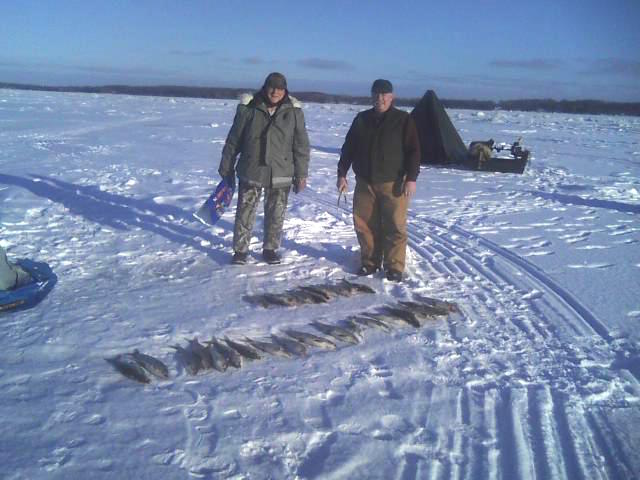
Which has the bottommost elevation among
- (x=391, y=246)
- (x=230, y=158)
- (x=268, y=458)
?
(x=268, y=458)

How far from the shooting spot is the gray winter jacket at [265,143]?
5172mm

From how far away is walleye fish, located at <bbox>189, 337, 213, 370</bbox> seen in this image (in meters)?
3.78

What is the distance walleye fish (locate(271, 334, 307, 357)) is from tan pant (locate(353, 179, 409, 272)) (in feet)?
5.79

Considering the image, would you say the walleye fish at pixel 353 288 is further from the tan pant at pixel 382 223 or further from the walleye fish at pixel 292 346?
the walleye fish at pixel 292 346

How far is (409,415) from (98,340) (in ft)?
8.09

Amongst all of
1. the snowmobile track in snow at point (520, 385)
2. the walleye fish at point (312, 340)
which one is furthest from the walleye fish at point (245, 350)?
the snowmobile track in snow at point (520, 385)

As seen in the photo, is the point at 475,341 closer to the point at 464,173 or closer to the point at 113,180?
the point at 113,180

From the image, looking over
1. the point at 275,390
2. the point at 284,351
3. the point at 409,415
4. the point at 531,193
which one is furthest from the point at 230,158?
the point at 531,193

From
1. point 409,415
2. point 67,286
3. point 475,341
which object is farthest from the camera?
point 67,286

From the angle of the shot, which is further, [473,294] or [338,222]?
[338,222]

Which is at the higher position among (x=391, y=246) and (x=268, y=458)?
(x=391, y=246)

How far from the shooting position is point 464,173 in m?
12.7

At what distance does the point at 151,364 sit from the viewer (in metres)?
3.73

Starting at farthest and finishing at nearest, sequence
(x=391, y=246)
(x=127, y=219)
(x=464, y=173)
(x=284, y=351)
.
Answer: (x=464, y=173)
(x=127, y=219)
(x=391, y=246)
(x=284, y=351)
